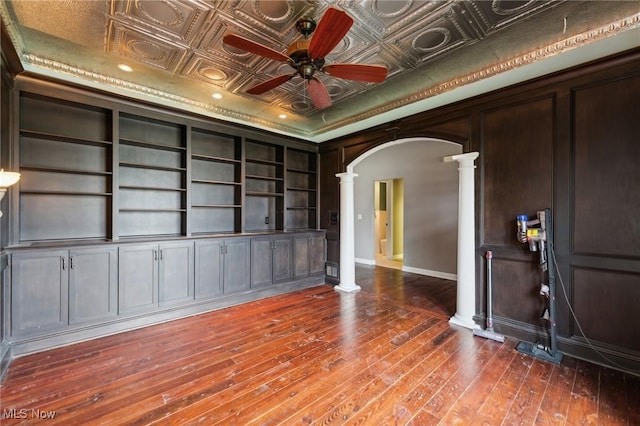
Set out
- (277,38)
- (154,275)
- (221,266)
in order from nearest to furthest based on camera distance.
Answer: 1. (277,38)
2. (154,275)
3. (221,266)

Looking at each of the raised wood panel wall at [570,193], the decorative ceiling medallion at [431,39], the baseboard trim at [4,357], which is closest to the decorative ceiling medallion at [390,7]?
the decorative ceiling medallion at [431,39]

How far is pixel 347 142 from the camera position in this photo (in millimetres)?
5043

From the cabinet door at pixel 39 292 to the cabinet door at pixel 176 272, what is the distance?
0.90m

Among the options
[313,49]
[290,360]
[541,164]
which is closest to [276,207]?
[290,360]

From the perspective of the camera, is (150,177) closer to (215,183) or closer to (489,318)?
(215,183)

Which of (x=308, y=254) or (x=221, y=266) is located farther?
(x=308, y=254)

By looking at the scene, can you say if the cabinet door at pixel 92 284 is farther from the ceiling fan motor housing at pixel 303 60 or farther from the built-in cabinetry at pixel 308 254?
the ceiling fan motor housing at pixel 303 60

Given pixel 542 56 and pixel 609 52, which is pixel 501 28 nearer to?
pixel 542 56

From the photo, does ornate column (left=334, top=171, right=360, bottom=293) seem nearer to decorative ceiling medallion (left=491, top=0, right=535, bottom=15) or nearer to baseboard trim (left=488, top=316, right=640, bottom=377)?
baseboard trim (left=488, top=316, right=640, bottom=377)

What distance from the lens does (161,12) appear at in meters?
2.23

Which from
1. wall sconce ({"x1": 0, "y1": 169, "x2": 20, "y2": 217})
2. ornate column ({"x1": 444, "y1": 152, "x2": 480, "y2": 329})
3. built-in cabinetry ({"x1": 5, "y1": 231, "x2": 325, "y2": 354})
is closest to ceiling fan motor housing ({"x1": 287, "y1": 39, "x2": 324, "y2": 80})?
ornate column ({"x1": 444, "y1": 152, "x2": 480, "y2": 329})

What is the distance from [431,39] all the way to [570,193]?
6.56ft

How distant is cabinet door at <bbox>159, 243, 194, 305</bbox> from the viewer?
353 centimetres

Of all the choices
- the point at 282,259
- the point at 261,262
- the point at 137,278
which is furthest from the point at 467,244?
the point at 137,278
